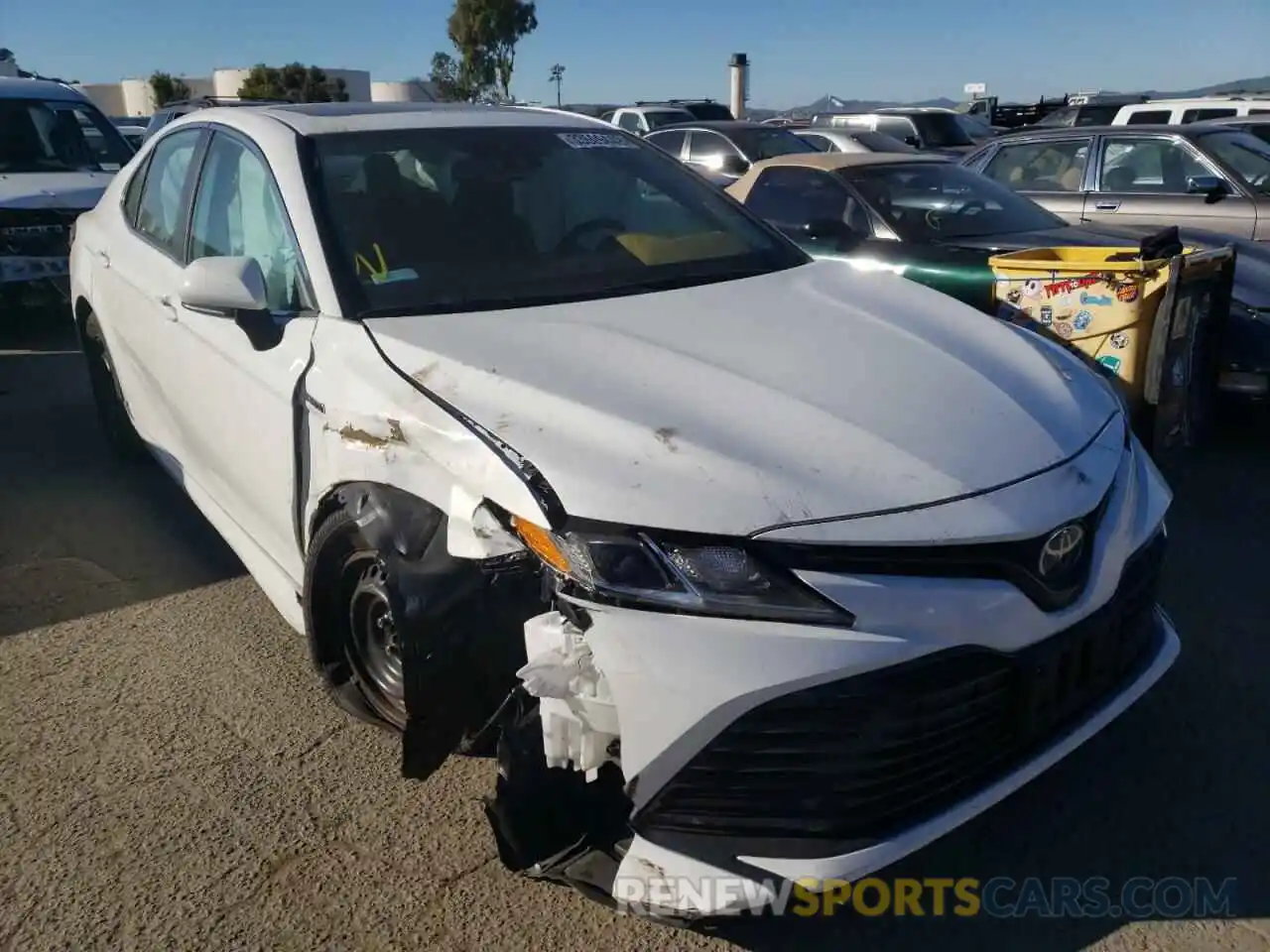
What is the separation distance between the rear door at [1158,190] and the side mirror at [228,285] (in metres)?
6.27

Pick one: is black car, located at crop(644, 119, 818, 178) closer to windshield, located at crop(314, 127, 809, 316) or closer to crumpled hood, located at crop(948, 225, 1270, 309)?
crumpled hood, located at crop(948, 225, 1270, 309)

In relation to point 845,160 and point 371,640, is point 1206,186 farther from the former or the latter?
point 371,640

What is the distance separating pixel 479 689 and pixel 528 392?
63 cm

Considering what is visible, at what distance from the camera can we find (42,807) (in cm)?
270

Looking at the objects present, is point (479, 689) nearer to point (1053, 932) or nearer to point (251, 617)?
point (1053, 932)

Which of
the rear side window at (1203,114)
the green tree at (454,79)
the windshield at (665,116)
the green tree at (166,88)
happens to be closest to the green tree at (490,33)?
the green tree at (454,79)

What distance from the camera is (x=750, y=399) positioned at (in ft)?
7.70

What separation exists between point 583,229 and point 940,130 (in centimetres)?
1703

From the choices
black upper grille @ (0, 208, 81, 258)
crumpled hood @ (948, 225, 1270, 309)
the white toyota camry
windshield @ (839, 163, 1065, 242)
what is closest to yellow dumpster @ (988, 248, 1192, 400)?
crumpled hood @ (948, 225, 1270, 309)

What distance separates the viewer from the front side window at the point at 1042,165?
26.9ft

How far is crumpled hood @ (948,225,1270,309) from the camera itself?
524 cm

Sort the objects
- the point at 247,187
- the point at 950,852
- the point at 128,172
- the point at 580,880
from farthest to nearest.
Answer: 1. the point at 128,172
2. the point at 247,187
3. the point at 950,852
4. the point at 580,880

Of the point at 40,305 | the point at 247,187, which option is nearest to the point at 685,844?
the point at 247,187

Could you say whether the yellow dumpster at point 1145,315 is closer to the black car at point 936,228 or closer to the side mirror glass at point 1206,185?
the black car at point 936,228
